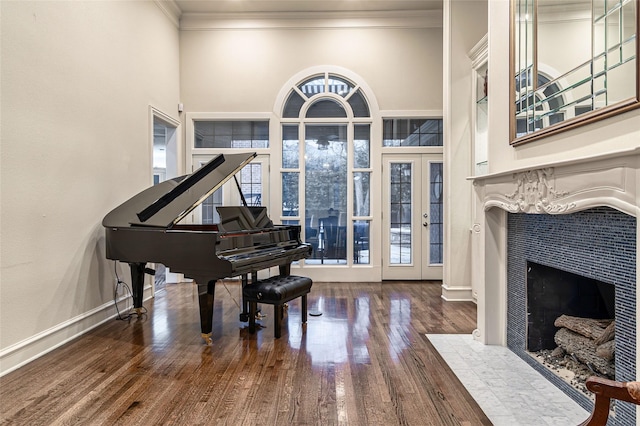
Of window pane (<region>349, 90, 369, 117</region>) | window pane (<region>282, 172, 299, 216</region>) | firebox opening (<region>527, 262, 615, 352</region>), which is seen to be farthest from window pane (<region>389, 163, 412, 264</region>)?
firebox opening (<region>527, 262, 615, 352</region>)

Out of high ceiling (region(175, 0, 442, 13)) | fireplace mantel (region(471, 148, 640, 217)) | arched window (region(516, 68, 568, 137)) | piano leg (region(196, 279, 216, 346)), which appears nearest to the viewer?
fireplace mantel (region(471, 148, 640, 217))

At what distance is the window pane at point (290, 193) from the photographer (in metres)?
5.66

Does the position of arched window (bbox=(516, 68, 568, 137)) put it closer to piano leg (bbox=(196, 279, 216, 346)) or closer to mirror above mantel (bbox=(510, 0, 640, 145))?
mirror above mantel (bbox=(510, 0, 640, 145))

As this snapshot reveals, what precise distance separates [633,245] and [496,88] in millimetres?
1746

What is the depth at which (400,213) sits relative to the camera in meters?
5.64

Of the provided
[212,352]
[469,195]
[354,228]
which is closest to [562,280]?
[469,195]

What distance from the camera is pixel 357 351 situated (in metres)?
2.93

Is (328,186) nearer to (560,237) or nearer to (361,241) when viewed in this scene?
(361,241)

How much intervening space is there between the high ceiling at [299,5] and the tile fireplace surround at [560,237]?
3545 millimetres

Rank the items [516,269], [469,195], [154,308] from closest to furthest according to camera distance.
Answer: [516,269] → [154,308] → [469,195]

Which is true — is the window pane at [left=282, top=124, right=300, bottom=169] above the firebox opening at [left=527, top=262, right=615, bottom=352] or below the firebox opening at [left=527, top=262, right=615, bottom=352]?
above

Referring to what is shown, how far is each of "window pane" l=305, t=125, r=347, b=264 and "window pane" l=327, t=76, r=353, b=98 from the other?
0.54 meters

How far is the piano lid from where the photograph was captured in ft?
10.4

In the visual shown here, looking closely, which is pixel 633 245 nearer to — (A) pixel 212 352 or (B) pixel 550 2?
(B) pixel 550 2
